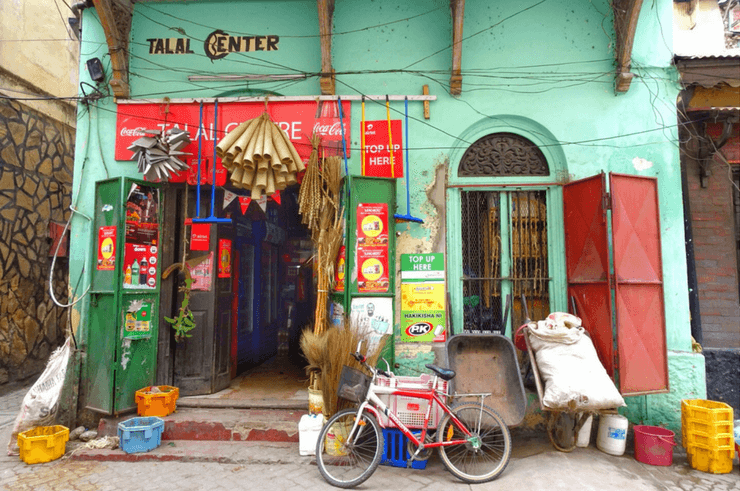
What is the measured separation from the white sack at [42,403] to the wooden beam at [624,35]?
7.63 meters

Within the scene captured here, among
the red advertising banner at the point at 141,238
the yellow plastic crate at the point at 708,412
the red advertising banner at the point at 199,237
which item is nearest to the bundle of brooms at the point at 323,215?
the red advertising banner at the point at 199,237

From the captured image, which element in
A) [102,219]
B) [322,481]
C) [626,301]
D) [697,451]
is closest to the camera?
[322,481]

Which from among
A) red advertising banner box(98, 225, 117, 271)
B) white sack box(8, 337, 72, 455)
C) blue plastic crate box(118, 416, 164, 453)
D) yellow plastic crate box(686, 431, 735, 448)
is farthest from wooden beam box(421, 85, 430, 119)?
white sack box(8, 337, 72, 455)

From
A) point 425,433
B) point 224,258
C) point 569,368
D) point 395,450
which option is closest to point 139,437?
point 224,258

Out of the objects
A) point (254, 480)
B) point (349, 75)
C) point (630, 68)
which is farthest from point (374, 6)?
point (254, 480)

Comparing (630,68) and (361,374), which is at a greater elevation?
(630,68)

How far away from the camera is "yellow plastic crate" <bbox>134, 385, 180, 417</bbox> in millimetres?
5125

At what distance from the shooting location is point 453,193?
5621 millimetres

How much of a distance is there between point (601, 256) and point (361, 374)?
300 centimetres

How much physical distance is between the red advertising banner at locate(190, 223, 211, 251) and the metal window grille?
3.45m

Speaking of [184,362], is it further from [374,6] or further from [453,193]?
[374,6]

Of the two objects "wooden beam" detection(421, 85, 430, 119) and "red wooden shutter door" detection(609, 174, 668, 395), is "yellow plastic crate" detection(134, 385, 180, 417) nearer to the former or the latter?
"wooden beam" detection(421, 85, 430, 119)

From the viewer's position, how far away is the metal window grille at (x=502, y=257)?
18.2 ft

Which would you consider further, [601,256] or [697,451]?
[601,256]
